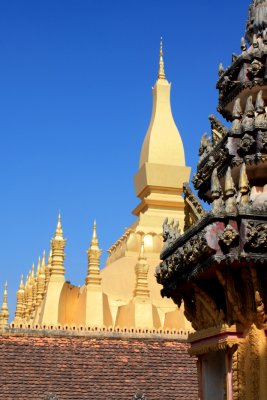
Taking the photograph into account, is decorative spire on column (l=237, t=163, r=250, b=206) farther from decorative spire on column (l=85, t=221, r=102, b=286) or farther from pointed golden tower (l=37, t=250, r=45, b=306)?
pointed golden tower (l=37, t=250, r=45, b=306)

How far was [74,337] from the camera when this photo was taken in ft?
62.8

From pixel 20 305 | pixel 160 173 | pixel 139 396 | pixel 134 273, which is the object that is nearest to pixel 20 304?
pixel 20 305

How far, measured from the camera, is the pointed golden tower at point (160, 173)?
3294 cm

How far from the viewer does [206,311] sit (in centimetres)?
757

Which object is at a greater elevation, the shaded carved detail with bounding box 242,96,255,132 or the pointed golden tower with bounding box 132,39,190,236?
the pointed golden tower with bounding box 132,39,190,236

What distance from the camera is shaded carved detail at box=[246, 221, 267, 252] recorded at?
6.65 metres

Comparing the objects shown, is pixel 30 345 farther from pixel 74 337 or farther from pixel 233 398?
pixel 233 398

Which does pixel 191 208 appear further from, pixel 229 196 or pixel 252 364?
pixel 252 364

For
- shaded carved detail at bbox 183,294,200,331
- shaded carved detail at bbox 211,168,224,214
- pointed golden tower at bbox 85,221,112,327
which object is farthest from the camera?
pointed golden tower at bbox 85,221,112,327

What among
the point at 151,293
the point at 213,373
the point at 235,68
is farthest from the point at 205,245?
the point at 151,293

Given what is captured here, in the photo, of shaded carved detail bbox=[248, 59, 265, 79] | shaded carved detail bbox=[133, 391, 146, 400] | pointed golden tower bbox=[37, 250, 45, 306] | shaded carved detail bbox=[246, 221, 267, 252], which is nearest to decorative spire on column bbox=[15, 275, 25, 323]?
pointed golden tower bbox=[37, 250, 45, 306]

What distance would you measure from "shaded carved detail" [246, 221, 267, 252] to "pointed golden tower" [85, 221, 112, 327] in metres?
18.8

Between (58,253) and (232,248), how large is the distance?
20863 mm

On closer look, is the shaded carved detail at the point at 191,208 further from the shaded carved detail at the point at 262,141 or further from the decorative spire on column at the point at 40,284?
the decorative spire on column at the point at 40,284
